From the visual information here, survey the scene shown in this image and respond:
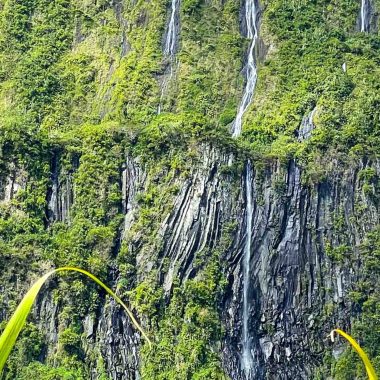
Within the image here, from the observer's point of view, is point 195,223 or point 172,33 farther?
point 172,33

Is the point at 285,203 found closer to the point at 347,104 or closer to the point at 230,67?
the point at 347,104

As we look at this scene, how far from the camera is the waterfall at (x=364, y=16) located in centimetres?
3576

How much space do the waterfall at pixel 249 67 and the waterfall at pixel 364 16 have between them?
15.4 feet

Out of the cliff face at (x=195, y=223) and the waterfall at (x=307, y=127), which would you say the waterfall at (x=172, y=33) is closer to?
the cliff face at (x=195, y=223)

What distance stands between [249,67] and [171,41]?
11.7 feet

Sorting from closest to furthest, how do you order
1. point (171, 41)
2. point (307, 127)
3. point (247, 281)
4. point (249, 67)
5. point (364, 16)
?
point (247, 281) < point (307, 127) < point (249, 67) < point (171, 41) < point (364, 16)

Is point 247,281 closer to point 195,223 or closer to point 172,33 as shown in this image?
point 195,223

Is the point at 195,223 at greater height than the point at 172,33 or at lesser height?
lesser

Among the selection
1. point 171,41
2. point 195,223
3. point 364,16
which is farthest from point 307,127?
point 364,16

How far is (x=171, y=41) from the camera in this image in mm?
34875

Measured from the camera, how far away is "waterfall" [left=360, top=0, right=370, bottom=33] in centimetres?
3576

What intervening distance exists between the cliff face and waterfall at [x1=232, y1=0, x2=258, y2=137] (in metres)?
0.19

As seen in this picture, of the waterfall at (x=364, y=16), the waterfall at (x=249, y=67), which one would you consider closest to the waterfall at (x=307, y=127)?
the waterfall at (x=249, y=67)

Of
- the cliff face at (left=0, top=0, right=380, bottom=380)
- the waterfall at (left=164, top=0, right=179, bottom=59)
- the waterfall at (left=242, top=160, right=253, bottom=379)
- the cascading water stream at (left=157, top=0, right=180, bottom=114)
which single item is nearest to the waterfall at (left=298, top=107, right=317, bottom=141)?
the cliff face at (left=0, top=0, right=380, bottom=380)
